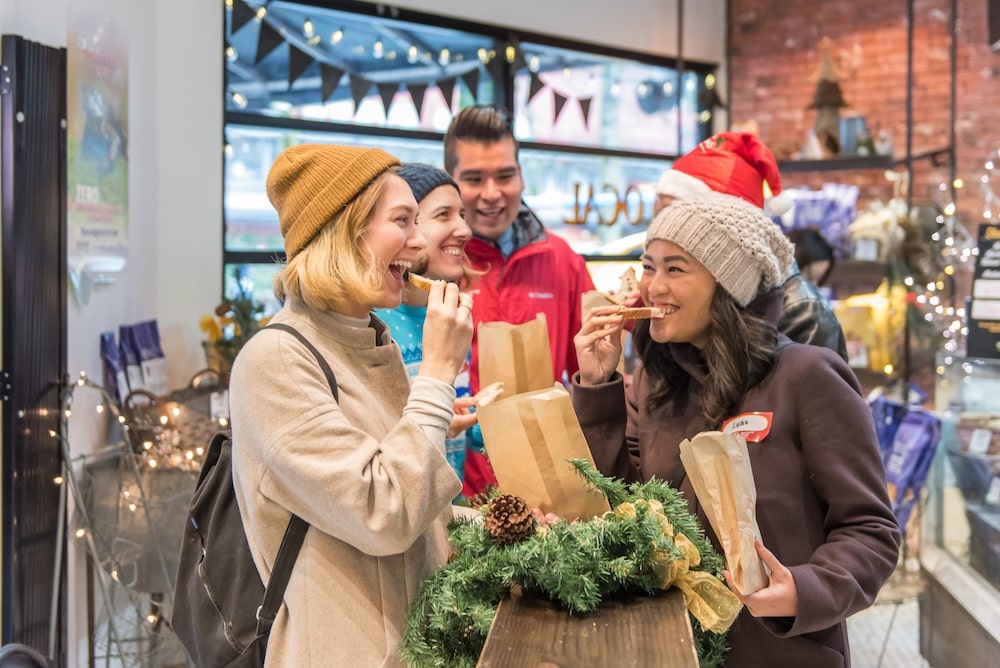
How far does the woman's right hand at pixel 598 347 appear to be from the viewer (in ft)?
6.22

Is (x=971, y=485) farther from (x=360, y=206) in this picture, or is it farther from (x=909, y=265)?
(x=909, y=265)

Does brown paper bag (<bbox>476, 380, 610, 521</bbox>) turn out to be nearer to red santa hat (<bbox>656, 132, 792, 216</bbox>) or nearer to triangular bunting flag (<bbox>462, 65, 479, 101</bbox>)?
red santa hat (<bbox>656, 132, 792, 216</bbox>)

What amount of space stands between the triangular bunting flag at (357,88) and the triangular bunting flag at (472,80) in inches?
28.4

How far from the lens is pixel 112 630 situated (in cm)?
319

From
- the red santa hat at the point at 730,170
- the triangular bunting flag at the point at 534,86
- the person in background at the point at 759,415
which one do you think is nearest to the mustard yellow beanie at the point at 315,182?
the person in background at the point at 759,415

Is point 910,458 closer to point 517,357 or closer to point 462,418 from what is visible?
point 462,418

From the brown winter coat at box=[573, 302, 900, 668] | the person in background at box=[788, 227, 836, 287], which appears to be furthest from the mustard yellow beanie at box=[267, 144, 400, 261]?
the person in background at box=[788, 227, 836, 287]

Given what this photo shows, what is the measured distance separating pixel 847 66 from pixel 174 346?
4.89 metres

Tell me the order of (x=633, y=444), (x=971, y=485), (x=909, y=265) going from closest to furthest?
(x=633, y=444), (x=971, y=485), (x=909, y=265)

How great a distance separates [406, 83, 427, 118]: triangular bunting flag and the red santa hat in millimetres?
3319

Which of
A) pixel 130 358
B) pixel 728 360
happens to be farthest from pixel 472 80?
pixel 728 360

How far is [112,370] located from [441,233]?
2054 millimetres

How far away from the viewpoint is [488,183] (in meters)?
2.74

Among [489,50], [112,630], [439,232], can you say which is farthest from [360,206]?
[489,50]
